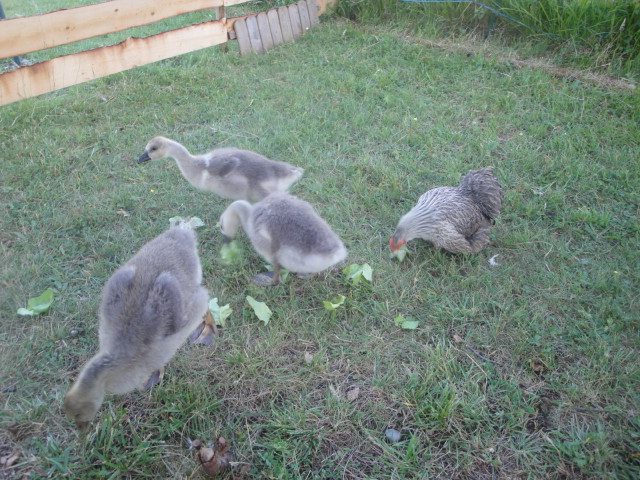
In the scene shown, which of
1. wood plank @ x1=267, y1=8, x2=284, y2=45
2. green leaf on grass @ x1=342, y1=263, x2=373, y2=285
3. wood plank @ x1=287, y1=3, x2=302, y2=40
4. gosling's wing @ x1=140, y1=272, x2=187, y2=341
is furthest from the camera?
wood plank @ x1=287, y1=3, x2=302, y2=40

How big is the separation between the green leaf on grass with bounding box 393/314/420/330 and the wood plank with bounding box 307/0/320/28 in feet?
23.0

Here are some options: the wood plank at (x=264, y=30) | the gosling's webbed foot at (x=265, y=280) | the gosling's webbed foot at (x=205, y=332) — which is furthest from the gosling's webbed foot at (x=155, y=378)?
the wood plank at (x=264, y=30)

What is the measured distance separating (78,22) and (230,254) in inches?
165

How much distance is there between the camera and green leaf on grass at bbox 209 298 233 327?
A: 3.42 m

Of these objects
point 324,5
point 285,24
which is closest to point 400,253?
point 285,24

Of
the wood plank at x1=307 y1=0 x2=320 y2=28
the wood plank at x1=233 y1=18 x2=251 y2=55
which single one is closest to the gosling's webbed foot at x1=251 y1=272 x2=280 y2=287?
the wood plank at x1=233 y1=18 x2=251 y2=55

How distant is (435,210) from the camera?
13.1ft

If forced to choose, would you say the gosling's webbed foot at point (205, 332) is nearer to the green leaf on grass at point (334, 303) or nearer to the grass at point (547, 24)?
the green leaf on grass at point (334, 303)

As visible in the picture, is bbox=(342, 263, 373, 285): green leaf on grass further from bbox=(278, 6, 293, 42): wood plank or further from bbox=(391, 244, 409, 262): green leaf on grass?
bbox=(278, 6, 293, 42): wood plank

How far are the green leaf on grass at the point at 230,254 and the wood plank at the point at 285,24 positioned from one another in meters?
5.39

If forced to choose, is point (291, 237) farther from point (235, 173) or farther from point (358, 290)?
point (235, 173)

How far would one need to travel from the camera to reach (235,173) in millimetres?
4238

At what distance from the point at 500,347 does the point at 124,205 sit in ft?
12.5

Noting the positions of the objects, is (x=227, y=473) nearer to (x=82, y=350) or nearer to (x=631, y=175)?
(x=82, y=350)
